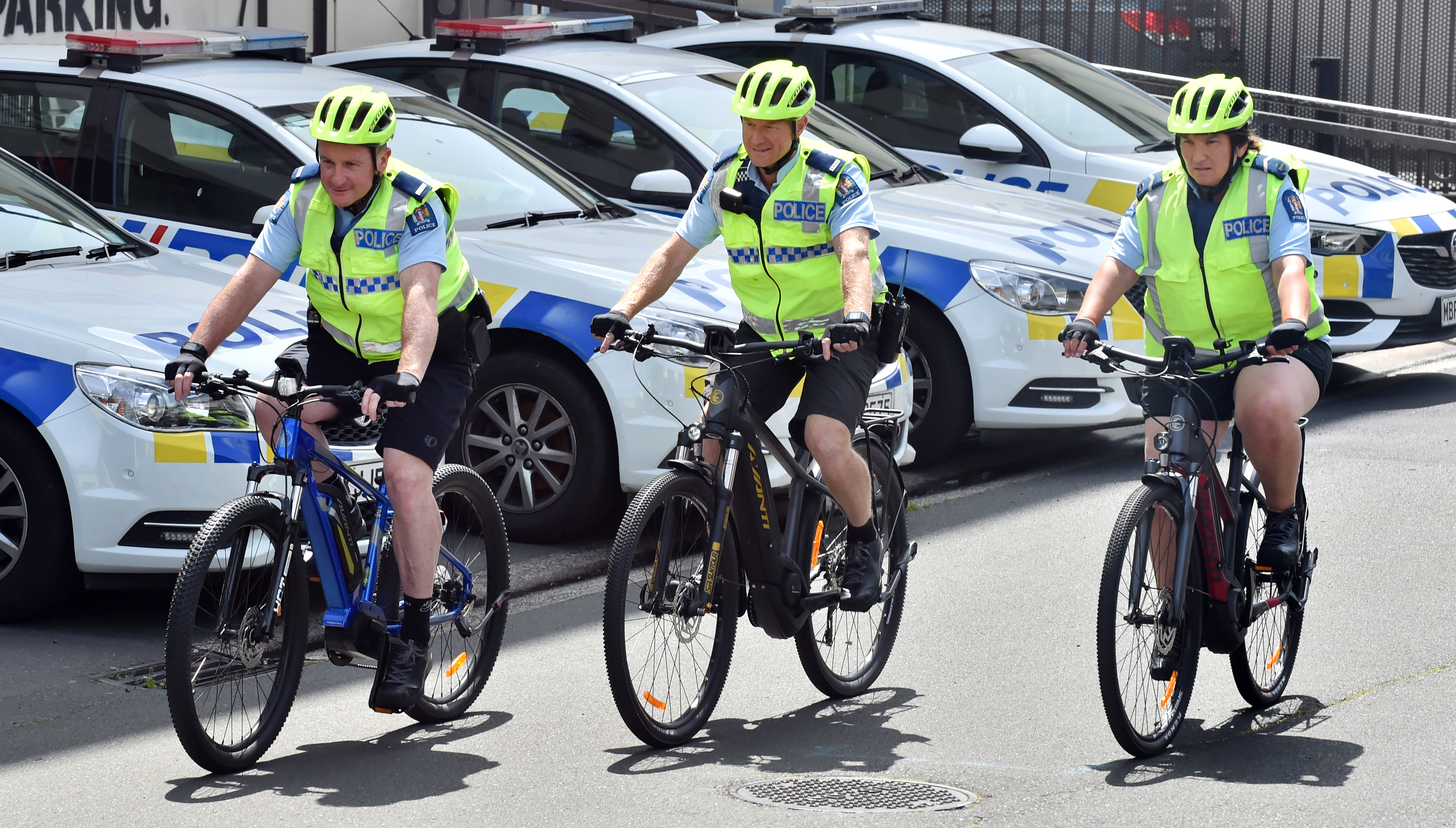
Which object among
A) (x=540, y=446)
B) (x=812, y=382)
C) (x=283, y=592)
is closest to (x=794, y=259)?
(x=812, y=382)

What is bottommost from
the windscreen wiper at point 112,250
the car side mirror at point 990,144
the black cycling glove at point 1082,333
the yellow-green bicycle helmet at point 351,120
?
the black cycling glove at point 1082,333

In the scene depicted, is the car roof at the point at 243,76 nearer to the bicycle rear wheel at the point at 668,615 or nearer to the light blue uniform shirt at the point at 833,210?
the light blue uniform shirt at the point at 833,210

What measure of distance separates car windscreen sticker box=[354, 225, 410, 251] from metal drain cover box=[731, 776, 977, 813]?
5.31 ft

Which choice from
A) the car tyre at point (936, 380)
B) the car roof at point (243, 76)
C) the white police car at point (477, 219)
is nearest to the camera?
the white police car at point (477, 219)

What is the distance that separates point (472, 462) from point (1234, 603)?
3.23 metres

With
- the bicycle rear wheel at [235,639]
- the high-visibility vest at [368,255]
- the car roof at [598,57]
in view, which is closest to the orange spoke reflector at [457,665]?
the bicycle rear wheel at [235,639]

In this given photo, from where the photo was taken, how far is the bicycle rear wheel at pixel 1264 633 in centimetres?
506

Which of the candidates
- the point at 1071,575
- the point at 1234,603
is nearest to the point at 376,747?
the point at 1234,603

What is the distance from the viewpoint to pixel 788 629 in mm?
5129

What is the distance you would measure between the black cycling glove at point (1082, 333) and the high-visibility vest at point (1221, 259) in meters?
0.23

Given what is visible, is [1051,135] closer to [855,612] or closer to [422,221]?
[855,612]

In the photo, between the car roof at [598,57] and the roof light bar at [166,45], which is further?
the car roof at [598,57]

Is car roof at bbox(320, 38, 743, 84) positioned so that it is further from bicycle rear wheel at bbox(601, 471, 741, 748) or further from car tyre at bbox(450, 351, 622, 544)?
bicycle rear wheel at bbox(601, 471, 741, 748)

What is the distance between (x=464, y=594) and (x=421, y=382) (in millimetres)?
747
